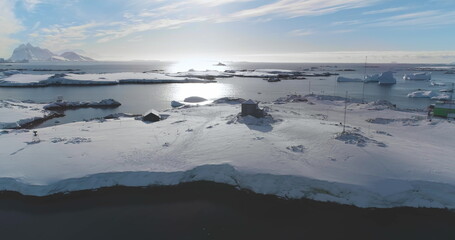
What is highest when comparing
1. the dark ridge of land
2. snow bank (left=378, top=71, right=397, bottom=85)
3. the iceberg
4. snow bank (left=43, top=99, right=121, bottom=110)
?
snow bank (left=378, top=71, right=397, bottom=85)

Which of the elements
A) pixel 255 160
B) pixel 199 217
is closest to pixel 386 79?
pixel 255 160

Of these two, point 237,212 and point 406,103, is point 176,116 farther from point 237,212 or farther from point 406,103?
point 406,103

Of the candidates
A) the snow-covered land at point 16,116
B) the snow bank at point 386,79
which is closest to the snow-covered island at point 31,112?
the snow-covered land at point 16,116

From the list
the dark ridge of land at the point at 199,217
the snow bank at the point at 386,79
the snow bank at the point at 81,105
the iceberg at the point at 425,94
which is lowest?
the dark ridge of land at the point at 199,217

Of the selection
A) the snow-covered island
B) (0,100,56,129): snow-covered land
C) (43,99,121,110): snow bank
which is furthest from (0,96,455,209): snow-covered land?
(43,99,121,110): snow bank

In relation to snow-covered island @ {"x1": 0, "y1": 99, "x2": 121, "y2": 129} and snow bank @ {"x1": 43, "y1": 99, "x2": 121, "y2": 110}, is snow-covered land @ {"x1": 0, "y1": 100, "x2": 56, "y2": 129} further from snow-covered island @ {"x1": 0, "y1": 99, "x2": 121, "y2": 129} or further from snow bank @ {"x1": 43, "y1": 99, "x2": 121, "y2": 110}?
snow bank @ {"x1": 43, "y1": 99, "x2": 121, "y2": 110}

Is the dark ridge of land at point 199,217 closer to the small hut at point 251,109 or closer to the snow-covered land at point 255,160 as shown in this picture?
the snow-covered land at point 255,160

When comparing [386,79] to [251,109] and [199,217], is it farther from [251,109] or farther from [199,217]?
[199,217]
